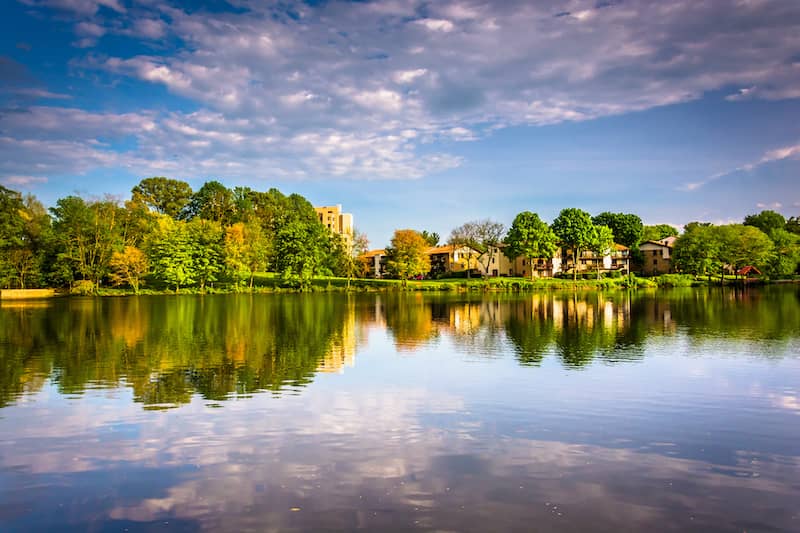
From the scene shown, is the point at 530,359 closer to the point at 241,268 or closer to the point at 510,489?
the point at 510,489

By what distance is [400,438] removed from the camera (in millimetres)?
11898

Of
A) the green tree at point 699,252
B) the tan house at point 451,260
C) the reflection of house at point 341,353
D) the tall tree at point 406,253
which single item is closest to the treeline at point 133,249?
the tall tree at point 406,253

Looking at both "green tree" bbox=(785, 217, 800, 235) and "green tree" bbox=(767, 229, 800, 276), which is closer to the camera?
"green tree" bbox=(767, 229, 800, 276)

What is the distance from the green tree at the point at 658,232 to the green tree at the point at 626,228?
751cm

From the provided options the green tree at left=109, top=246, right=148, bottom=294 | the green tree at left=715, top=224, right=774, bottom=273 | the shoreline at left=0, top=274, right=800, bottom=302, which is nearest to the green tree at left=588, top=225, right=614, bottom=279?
the shoreline at left=0, top=274, right=800, bottom=302

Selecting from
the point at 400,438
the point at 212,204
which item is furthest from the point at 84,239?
the point at 400,438

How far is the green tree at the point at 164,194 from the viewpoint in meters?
114

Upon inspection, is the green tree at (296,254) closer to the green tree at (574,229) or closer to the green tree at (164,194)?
the green tree at (164,194)

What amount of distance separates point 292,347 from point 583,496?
742 inches

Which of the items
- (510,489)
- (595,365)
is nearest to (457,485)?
(510,489)

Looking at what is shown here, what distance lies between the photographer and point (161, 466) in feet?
33.9

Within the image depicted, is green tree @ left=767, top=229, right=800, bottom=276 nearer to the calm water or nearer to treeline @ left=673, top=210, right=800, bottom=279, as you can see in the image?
treeline @ left=673, top=210, right=800, bottom=279

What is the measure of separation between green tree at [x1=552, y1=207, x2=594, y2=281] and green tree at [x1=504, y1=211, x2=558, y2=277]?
13.2 ft

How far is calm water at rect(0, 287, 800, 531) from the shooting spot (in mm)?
8312
